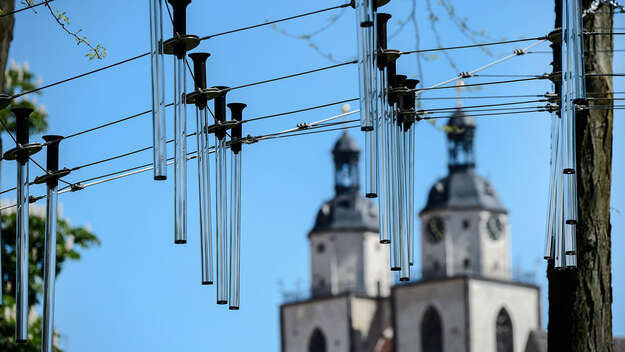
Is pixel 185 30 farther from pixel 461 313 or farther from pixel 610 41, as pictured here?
pixel 461 313

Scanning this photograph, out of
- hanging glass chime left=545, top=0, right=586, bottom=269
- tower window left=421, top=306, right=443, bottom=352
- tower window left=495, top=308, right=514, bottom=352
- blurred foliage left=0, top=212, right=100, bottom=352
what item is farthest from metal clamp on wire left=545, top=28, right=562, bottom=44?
tower window left=421, top=306, right=443, bottom=352

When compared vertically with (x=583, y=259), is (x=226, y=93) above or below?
above

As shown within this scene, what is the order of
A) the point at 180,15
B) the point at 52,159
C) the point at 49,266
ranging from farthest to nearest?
the point at 52,159 < the point at 49,266 < the point at 180,15

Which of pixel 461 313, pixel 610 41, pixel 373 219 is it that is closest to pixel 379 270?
pixel 373 219

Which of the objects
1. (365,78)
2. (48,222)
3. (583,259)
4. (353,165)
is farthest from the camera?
(353,165)

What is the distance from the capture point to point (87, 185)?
12391 millimetres

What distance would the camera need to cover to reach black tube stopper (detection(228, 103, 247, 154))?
487 inches

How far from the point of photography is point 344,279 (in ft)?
443

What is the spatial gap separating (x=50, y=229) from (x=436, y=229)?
11683cm

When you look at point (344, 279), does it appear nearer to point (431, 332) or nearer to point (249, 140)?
point (431, 332)

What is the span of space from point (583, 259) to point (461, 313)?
109127 millimetres

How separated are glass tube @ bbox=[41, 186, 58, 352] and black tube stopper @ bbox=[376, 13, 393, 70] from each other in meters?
2.32

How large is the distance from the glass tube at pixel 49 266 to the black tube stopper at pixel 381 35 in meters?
2.32

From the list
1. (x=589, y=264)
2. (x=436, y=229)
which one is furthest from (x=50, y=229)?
(x=436, y=229)
